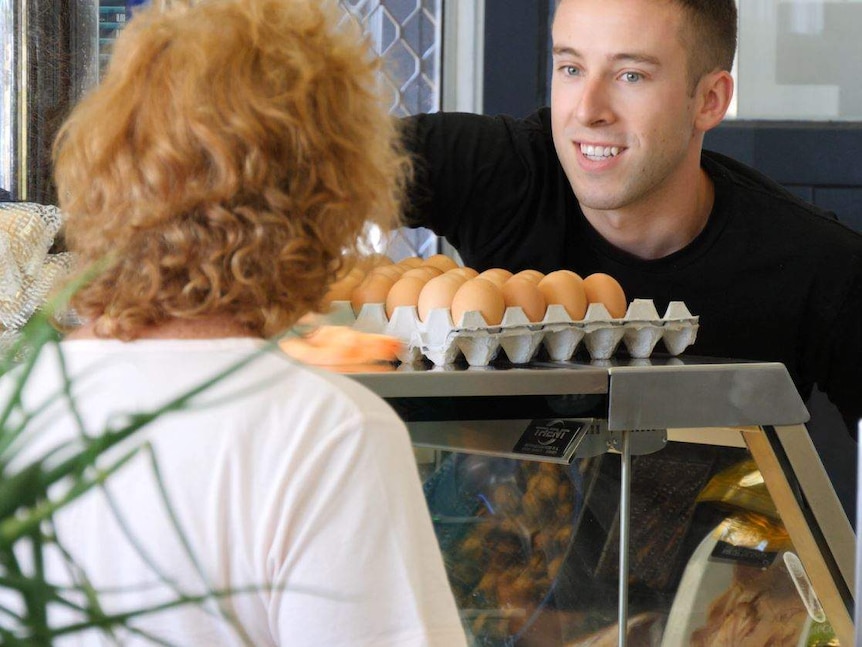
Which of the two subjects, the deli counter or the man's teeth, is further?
the man's teeth

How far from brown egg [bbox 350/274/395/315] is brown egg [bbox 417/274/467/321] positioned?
57 millimetres

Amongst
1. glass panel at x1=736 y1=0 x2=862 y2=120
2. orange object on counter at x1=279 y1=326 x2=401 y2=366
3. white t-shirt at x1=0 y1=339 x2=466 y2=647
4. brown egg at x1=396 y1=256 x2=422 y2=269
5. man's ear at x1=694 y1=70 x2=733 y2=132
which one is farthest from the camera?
glass panel at x1=736 y1=0 x2=862 y2=120

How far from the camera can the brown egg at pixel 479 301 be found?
3.19ft

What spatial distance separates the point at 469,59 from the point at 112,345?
1.86 metres

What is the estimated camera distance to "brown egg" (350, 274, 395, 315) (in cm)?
108

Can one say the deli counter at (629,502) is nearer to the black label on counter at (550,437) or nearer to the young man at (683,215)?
the black label on counter at (550,437)

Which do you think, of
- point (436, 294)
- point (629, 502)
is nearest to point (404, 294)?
point (436, 294)

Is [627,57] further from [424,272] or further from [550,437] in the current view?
[550,437]

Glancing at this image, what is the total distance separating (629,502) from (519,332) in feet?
0.59

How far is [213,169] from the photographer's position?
646 millimetres

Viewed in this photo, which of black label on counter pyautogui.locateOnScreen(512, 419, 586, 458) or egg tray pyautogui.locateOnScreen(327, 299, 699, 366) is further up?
egg tray pyautogui.locateOnScreen(327, 299, 699, 366)

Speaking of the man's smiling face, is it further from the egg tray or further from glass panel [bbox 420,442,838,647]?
glass panel [bbox 420,442,838,647]

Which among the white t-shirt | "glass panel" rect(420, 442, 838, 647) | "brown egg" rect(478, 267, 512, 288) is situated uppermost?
"brown egg" rect(478, 267, 512, 288)

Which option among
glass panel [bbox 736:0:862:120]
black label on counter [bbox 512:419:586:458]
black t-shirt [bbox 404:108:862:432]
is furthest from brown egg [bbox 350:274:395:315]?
glass panel [bbox 736:0:862:120]
